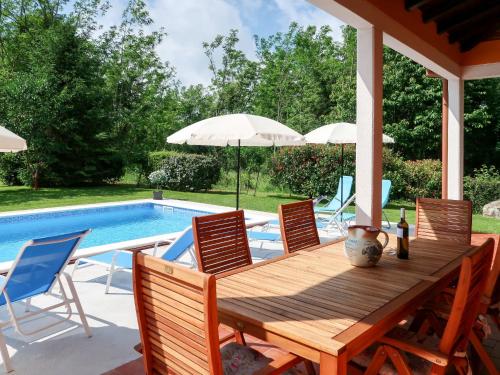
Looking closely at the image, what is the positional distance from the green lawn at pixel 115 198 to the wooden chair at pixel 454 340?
28.0 feet

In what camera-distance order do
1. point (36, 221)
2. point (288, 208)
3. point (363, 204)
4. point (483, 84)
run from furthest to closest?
point (483, 84) → point (36, 221) → point (363, 204) → point (288, 208)

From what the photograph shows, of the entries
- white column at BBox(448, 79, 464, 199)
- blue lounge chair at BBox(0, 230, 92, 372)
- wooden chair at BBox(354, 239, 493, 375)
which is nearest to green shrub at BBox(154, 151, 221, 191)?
white column at BBox(448, 79, 464, 199)

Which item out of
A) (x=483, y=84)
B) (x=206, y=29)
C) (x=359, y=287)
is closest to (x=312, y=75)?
(x=483, y=84)

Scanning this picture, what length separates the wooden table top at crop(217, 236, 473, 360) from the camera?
1856mm

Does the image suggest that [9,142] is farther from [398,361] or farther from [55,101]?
[55,101]

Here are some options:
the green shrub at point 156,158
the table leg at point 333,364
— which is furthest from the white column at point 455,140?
the green shrub at point 156,158

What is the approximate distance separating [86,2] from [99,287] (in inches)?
754

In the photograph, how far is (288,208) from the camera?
3.87m

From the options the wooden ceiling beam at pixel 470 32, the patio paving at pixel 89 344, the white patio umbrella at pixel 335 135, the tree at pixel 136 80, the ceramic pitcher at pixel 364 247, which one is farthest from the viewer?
the tree at pixel 136 80

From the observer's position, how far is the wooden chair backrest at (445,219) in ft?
13.8

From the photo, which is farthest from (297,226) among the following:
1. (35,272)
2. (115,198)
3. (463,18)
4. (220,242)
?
(115,198)

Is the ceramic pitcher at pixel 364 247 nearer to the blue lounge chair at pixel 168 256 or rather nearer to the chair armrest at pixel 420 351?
the chair armrest at pixel 420 351

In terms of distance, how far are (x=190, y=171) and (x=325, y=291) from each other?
14056 mm

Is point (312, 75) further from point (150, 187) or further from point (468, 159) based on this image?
point (150, 187)
